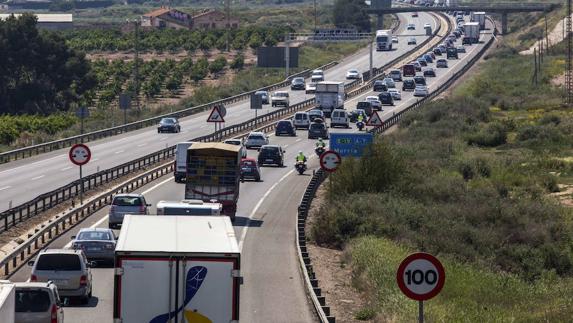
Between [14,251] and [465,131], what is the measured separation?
187ft

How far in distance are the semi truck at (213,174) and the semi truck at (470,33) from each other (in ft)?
439

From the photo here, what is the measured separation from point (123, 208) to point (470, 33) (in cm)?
13740

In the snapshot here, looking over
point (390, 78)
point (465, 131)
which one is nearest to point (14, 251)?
point (465, 131)

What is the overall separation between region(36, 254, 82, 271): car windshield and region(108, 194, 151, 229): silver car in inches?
507

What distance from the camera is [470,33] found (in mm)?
173500

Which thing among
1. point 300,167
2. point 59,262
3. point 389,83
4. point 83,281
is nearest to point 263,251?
point 83,281

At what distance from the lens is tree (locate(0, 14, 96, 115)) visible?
110000 millimetres

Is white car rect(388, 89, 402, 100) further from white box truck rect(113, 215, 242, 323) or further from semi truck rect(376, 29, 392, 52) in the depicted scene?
white box truck rect(113, 215, 242, 323)

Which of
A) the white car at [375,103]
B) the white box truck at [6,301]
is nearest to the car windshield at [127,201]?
the white box truck at [6,301]

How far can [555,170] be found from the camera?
67500 mm

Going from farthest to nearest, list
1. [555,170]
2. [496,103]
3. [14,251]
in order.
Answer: [496,103] < [555,170] < [14,251]

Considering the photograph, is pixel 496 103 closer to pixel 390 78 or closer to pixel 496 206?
pixel 390 78

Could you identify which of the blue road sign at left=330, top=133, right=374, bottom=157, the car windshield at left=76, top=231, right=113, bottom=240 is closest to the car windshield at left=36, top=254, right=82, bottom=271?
the car windshield at left=76, top=231, right=113, bottom=240

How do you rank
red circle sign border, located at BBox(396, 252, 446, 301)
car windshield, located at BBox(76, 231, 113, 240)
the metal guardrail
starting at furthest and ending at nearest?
the metal guardrail, car windshield, located at BBox(76, 231, 113, 240), red circle sign border, located at BBox(396, 252, 446, 301)
